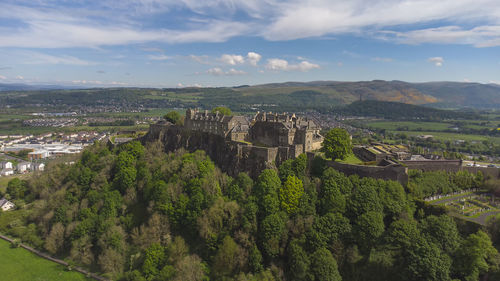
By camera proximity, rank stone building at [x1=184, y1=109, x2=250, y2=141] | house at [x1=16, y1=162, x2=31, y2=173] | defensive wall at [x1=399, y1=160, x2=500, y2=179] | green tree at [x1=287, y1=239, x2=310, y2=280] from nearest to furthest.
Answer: green tree at [x1=287, y1=239, x2=310, y2=280] → defensive wall at [x1=399, y1=160, x2=500, y2=179] → stone building at [x1=184, y1=109, x2=250, y2=141] → house at [x1=16, y1=162, x2=31, y2=173]

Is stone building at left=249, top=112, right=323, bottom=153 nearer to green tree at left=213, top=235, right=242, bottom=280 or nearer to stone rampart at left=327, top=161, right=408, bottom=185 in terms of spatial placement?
stone rampart at left=327, top=161, right=408, bottom=185

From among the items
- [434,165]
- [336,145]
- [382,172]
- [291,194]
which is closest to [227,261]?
[291,194]

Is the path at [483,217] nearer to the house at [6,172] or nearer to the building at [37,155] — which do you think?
the house at [6,172]

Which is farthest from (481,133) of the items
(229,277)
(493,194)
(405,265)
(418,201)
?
(229,277)

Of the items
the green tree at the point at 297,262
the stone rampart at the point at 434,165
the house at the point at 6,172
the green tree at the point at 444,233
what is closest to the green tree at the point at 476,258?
the green tree at the point at 444,233

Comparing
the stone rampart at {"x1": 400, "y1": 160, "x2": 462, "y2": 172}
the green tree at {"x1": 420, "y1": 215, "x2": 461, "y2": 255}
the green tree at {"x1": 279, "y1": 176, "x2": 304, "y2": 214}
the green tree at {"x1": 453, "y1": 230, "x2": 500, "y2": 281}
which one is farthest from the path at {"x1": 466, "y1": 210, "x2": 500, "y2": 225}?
the green tree at {"x1": 279, "y1": 176, "x2": 304, "y2": 214}

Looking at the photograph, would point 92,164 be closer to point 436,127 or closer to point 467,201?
point 467,201
